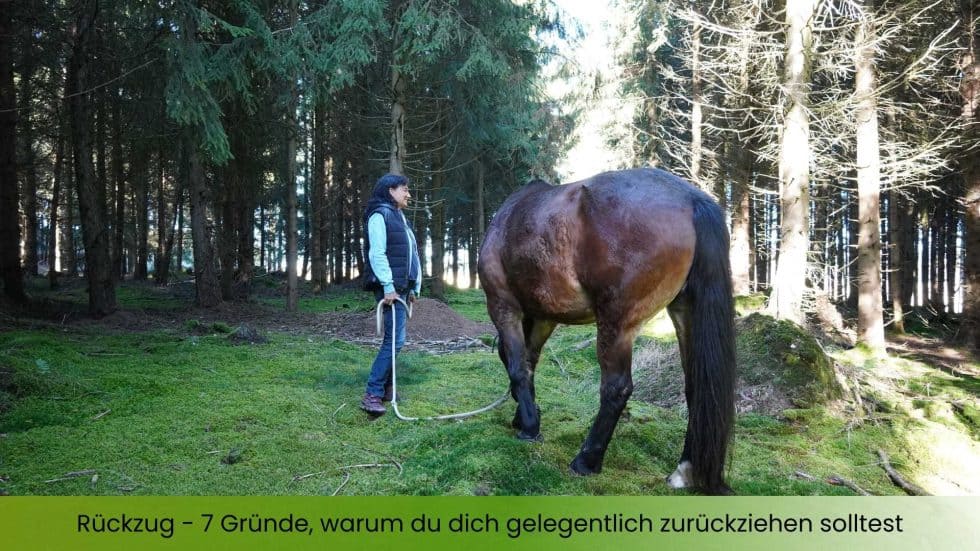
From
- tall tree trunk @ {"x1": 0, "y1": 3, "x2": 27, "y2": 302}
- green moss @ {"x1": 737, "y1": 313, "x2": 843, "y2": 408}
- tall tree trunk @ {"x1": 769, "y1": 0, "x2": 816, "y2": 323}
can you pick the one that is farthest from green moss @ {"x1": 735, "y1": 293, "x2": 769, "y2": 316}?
tall tree trunk @ {"x1": 0, "y1": 3, "x2": 27, "y2": 302}

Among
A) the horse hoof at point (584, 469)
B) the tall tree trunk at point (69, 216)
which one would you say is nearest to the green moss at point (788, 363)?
the horse hoof at point (584, 469)

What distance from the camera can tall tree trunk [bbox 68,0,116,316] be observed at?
8477 mm

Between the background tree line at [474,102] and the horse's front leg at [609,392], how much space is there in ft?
18.2

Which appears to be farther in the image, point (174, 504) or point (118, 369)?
point (118, 369)

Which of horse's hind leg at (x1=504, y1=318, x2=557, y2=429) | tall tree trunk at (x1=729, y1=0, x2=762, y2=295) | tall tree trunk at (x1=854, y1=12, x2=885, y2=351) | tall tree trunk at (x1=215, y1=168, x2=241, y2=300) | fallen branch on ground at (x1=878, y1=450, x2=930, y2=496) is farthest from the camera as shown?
tall tree trunk at (x1=215, y1=168, x2=241, y2=300)

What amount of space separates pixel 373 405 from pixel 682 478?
2482mm

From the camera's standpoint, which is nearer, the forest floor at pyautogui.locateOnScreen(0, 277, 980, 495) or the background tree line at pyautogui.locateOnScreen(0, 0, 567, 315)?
the forest floor at pyautogui.locateOnScreen(0, 277, 980, 495)

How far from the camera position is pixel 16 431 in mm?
3531

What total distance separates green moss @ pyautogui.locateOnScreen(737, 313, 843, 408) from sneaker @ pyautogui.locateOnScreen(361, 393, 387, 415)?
3.25m

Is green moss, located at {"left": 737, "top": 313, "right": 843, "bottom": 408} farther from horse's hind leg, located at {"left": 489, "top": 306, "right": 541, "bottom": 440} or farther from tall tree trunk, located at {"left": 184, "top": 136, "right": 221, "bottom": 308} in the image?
tall tree trunk, located at {"left": 184, "top": 136, "right": 221, "bottom": 308}

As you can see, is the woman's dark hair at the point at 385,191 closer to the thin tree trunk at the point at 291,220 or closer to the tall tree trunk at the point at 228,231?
the thin tree trunk at the point at 291,220

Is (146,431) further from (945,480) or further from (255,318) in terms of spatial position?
(255,318)

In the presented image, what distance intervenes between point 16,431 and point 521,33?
10.9 meters

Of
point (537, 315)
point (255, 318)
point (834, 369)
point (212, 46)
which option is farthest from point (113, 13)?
point (834, 369)
